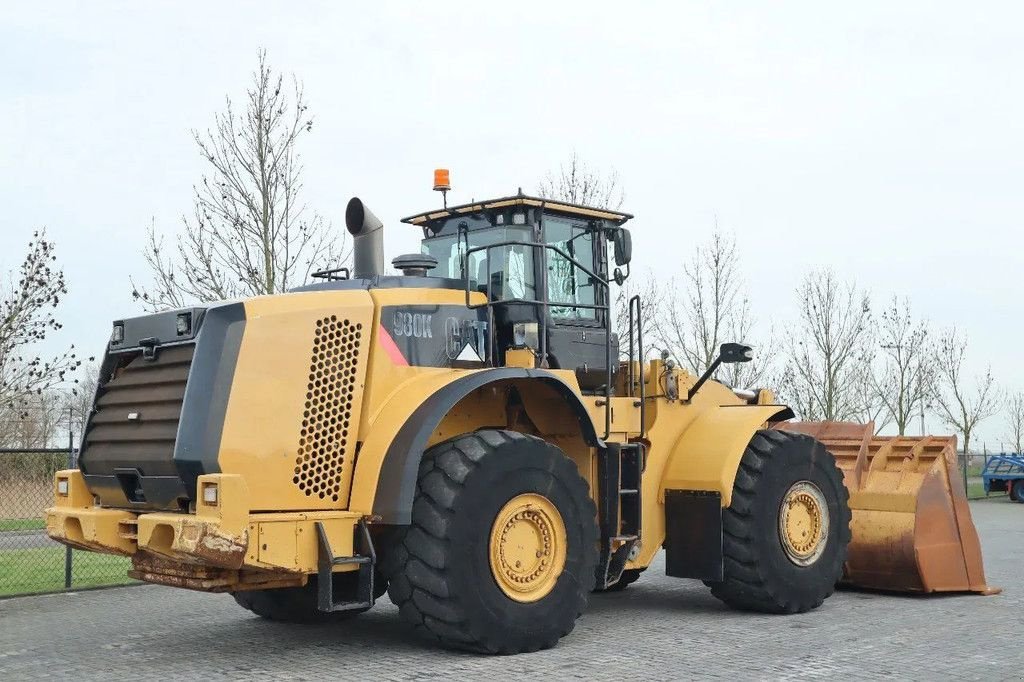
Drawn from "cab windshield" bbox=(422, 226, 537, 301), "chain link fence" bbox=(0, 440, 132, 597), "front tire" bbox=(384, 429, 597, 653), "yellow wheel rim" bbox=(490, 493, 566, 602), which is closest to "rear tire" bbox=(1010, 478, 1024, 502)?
"chain link fence" bbox=(0, 440, 132, 597)

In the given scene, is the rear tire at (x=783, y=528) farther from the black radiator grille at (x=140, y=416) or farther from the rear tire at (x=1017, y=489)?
the rear tire at (x=1017, y=489)

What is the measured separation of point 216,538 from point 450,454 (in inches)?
66.6

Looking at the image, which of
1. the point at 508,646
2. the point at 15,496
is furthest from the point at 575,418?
the point at 15,496

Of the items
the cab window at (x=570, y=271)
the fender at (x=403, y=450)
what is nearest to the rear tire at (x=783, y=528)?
the cab window at (x=570, y=271)

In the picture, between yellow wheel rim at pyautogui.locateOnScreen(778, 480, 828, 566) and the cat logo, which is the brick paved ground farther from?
the cat logo

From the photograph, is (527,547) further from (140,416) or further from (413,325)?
(140,416)

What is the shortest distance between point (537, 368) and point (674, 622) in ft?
8.31

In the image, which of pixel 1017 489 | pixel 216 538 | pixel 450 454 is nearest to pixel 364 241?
pixel 450 454

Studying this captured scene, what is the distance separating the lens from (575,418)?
30.5ft

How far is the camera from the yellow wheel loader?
7652mm

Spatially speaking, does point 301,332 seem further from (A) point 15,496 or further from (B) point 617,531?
(A) point 15,496

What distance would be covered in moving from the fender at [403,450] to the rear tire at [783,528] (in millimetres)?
2850

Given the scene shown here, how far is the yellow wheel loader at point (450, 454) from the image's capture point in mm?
7652

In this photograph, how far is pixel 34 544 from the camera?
656 inches
